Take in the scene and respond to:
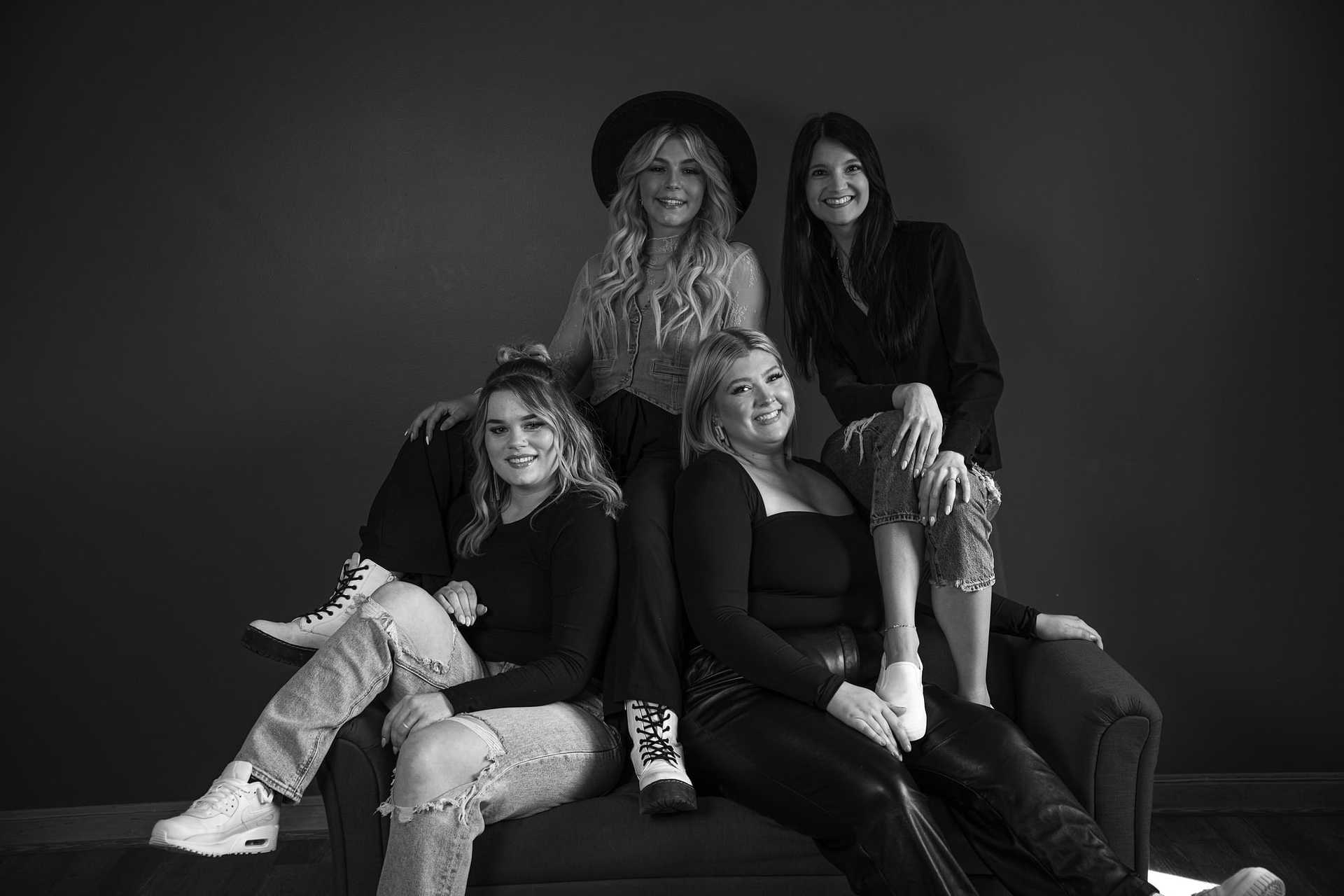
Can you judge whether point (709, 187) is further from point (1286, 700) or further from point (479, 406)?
point (1286, 700)

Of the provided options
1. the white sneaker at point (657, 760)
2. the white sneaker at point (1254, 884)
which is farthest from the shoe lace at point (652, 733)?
the white sneaker at point (1254, 884)

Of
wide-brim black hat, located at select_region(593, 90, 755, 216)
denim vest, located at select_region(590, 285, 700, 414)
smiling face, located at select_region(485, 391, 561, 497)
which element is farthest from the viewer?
wide-brim black hat, located at select_region(593, 90, 755, 216)

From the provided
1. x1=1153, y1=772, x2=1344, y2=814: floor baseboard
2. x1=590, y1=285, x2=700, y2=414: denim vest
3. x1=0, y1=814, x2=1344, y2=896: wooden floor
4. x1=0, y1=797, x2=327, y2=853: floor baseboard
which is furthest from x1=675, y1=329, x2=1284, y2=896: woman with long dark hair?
x1=0, y1=797, x2=327, y2=853: floor baseboard

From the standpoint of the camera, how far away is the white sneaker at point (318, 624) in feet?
8.49

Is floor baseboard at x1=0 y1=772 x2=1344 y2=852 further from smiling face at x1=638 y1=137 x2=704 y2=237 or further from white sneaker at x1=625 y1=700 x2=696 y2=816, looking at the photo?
smiling face at x1=638 y1=137 x2=704 y2=237

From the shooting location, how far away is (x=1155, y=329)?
3426 mm

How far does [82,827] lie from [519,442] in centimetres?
192

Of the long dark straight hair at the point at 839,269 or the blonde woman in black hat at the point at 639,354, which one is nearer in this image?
the blonde woman in black hat at the point at 639,354

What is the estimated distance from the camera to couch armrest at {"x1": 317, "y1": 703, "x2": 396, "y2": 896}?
7.57 ft

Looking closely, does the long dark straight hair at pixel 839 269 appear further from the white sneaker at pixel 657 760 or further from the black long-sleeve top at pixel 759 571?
the white sneaker at pixel 657 760

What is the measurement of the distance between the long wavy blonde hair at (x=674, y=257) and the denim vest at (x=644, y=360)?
0.02 m

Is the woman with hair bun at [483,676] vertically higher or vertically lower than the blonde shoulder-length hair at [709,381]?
lower

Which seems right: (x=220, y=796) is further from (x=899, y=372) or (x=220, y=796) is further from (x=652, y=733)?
(x=899, y=372)

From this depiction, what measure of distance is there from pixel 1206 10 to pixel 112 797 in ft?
12.8
